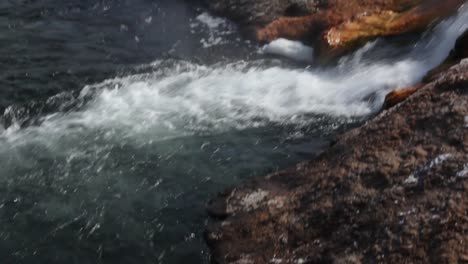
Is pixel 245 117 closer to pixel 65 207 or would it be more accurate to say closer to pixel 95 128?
pixel 95 128

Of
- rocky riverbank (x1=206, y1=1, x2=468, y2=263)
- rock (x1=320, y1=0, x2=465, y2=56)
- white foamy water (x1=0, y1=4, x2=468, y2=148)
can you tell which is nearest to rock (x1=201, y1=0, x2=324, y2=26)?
rock (x1=320, y1=0, x2=465, y2=56)

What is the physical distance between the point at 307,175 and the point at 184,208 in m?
1.68

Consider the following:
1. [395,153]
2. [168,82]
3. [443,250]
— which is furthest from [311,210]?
[168,82]

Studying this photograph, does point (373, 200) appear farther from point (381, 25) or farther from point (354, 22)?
point (354, 22)

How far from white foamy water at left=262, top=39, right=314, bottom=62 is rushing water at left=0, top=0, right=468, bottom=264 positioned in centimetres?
33

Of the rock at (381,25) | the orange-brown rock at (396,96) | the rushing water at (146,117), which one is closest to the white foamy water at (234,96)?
the rushing water at (146,117)

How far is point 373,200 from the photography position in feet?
19.4

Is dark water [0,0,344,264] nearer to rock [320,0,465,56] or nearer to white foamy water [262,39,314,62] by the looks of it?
white foamy water [262,39,314,62]

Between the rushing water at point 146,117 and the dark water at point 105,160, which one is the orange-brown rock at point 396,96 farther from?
the dark water at point 105,160

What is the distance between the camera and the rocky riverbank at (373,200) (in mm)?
5227

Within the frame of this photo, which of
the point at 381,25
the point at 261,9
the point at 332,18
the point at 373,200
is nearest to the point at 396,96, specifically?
the point at 381,25

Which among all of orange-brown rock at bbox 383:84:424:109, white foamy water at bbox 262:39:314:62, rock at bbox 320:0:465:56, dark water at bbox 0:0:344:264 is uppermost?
rock at bbox 320:0:465:56

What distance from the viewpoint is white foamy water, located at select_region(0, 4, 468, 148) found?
941 centimetres

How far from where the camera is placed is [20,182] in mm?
8250
